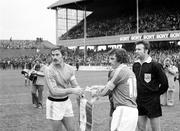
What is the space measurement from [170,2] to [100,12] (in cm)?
1487

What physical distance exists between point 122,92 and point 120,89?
5cm

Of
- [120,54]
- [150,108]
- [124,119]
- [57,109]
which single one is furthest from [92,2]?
[124,119]

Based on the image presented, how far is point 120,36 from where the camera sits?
4391 cm

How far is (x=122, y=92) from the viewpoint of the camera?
4305 millimetres

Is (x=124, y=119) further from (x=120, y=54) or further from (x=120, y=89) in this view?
(x=120, y=54)

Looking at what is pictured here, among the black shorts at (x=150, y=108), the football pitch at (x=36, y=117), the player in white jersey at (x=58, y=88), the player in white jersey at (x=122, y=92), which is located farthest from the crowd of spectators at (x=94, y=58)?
the player in white jersey at (x=122, y=92)

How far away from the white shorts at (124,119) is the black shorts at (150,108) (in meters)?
0.85

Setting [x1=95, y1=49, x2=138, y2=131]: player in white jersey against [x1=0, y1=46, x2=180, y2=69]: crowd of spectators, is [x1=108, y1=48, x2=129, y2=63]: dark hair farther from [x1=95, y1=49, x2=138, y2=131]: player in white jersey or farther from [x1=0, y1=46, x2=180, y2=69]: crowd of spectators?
[x1=0, y1=46, x2=180, y2=69]: crowd of spectators

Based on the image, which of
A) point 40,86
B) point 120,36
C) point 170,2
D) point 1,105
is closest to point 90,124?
point 40,86

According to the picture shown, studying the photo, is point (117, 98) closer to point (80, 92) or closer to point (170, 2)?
point (80, 92)

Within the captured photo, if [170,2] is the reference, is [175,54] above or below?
below

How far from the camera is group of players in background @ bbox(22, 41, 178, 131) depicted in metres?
4.26

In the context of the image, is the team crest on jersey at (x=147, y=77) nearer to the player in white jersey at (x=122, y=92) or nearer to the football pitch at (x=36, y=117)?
the player in white jersey at (x=122, y=92)

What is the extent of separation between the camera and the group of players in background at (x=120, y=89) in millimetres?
4258
